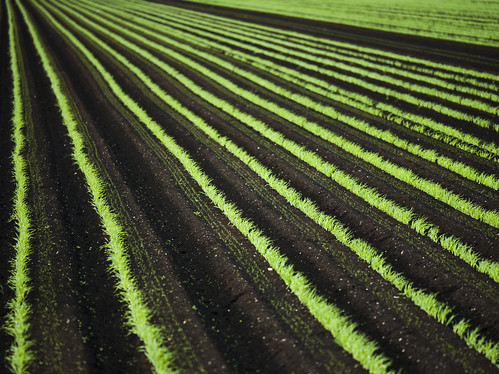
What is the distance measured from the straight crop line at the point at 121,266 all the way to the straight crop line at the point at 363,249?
3.30m

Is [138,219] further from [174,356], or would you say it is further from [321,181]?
[321,181]

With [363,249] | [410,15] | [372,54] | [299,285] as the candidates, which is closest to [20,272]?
[299,285]

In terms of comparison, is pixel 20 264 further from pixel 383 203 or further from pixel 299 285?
pixel 383 203

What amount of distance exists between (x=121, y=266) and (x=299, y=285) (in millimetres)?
2843

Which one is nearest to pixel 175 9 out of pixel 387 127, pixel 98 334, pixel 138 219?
pixel 387 127

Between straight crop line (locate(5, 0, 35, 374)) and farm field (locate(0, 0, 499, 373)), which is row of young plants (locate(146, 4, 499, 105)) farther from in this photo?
straight crop line (locate(5, 0, 35, 374))

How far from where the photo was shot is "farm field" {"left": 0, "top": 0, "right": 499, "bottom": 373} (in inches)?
154

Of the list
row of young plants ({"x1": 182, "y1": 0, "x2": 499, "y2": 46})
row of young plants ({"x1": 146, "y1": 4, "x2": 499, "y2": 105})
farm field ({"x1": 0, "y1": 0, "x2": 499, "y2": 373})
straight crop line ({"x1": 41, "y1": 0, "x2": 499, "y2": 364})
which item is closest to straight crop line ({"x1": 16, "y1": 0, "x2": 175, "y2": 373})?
farm field ({"x1": 0, "y1": 0, "x2": 499, "y2": 373})

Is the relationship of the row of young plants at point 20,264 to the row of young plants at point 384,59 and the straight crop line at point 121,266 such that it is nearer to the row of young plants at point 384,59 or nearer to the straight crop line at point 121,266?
the straight crop line at point 121,266

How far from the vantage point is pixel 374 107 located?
10453 millimetres

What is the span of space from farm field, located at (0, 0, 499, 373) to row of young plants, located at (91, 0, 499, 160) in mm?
89

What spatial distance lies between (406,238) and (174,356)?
4149mm

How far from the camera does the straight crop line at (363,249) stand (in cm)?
387

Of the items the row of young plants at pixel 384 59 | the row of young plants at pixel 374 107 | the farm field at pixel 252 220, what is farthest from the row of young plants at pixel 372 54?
the row of young plants at pixel 374 107
